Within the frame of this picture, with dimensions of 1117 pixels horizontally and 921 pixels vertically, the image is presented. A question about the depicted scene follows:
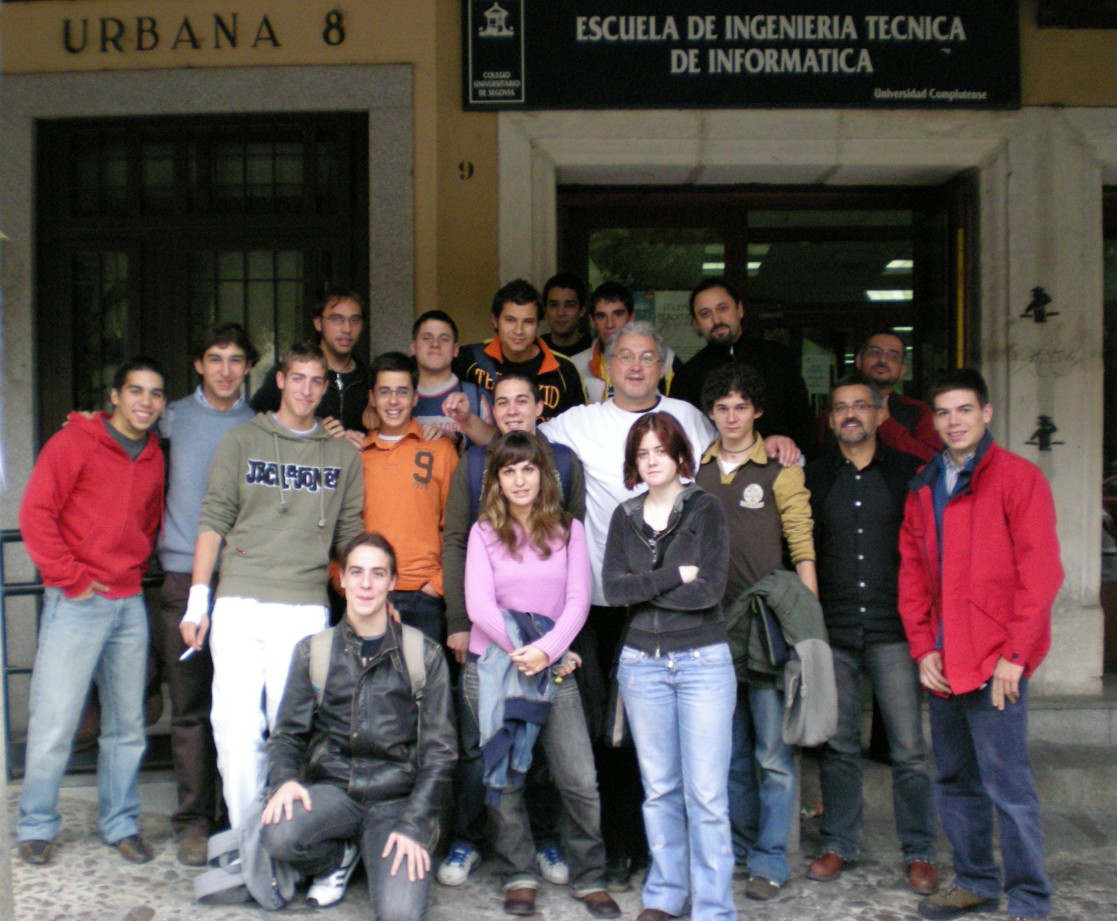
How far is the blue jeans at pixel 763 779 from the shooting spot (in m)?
4.29

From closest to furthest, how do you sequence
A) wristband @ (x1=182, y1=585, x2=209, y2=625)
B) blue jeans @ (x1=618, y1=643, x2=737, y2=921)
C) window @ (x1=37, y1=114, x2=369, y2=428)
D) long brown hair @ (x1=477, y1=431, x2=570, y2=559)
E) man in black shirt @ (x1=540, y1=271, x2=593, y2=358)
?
blue jeans @ (x1=618, y1=643, x2=737, y2=921) < long brown hair @ (x1=477, y1=431, x2=570, y2=559) < wristband @ (x1=182, y1=585, x2=209, y2=625) < man in black shirt @ (x1=540, y1=271, x2=593, y2=358) < window @ (x1=37, y1=114, x2=369, y2=428)

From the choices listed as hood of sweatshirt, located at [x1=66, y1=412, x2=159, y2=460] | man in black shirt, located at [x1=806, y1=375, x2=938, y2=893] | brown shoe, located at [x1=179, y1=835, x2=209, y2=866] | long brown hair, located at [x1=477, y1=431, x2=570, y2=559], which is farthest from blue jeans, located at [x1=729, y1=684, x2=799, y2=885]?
hood of sweatshirt, located at [x1=66, y1=412, x2=159, y2=460]

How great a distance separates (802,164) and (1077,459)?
7.39 ft

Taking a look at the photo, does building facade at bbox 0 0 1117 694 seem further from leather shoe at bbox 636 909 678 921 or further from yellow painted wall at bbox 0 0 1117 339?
leather shoe at bbox 636 909 678 921

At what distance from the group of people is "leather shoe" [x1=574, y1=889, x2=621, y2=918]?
1 centimetres

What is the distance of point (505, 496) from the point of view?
4.24 m

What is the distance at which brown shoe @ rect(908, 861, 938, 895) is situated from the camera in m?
4.32

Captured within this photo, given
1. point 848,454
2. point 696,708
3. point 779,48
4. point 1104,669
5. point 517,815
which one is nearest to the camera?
point 696,708

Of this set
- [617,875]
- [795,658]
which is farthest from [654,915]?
[795,658]

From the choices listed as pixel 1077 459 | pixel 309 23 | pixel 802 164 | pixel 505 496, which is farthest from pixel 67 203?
pixel 1077 459

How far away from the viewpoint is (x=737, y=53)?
6.16 meters

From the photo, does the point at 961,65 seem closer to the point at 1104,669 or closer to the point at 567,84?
the point at 567,84

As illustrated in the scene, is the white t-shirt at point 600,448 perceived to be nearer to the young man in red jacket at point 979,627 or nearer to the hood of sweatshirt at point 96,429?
the young man in red jacket at point 979,627

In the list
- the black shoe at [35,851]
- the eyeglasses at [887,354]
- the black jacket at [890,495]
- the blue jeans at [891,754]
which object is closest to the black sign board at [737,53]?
the eyeglasses at [887,354]
